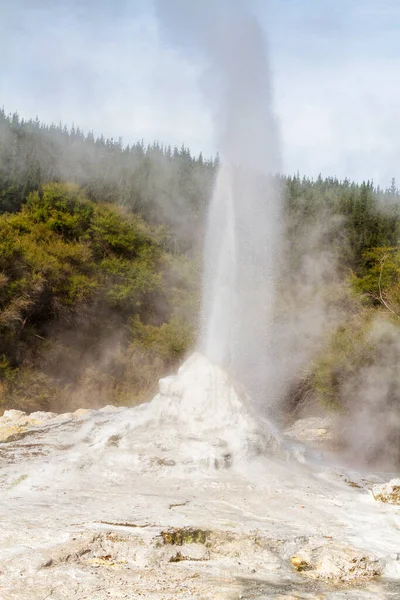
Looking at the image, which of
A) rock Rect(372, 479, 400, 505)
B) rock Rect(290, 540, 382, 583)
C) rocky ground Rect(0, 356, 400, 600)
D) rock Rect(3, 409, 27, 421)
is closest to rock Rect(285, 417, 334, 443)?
rocky ground Rect(0, 356, 400, 600)

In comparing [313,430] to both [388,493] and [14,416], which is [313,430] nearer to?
[14,416]

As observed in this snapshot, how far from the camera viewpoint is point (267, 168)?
9.71 metres

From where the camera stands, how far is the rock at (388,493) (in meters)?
6.57

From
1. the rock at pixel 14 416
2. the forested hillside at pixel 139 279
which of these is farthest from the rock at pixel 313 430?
the rock at pixel 14 416

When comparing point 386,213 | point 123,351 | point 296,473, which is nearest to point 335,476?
point 296,473

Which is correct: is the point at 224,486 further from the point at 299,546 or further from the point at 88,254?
the point at 88,254

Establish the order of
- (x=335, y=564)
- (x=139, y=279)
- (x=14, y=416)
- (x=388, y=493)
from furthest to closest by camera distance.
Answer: (x=139, y=279), (x=14, y=416), (x=388, y=493), (x=335, y=564)

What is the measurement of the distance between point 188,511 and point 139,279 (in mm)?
17615

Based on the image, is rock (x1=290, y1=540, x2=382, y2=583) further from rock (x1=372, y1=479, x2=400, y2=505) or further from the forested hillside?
the forested hillside

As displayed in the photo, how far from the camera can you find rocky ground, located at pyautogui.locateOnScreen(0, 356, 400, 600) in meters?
4.38

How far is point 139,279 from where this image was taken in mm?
23062

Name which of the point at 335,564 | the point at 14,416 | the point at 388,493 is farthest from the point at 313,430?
the point at 335,564

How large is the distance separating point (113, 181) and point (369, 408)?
68.3 feet

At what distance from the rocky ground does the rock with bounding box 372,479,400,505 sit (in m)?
0.01
